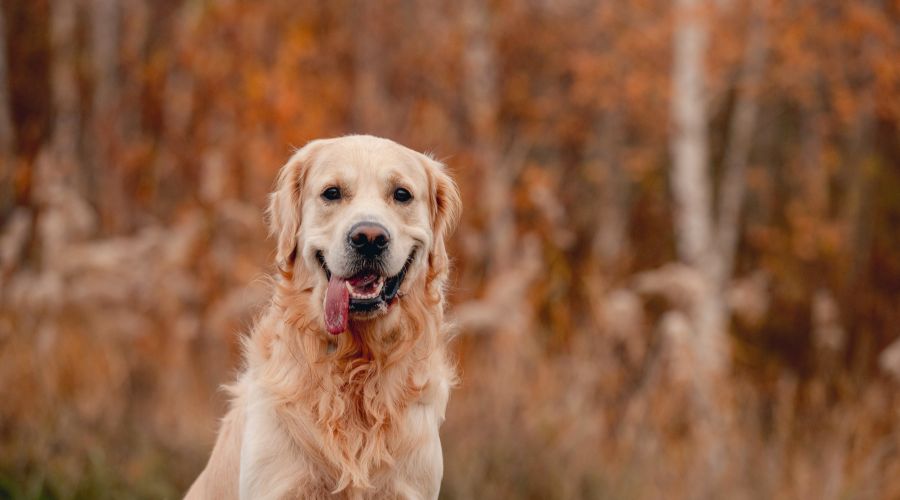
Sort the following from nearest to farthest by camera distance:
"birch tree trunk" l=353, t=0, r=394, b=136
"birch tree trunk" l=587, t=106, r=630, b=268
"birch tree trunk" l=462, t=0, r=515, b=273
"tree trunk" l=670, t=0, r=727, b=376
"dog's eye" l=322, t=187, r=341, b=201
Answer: "dog's eye" l=322, t=187, r=341, b=201
"birch tree trunk" l=462, t=0, r=515, b=273
"birch tree trunk" l=353, t=0, r=394, b=136
"tree trunk" l=670, t=0, r=727, b=376
"birch tree trunk" l=587, t=106, r=630, b=268

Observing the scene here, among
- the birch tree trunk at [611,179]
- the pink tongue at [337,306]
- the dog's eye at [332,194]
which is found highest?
the dog's eye at [332,194]

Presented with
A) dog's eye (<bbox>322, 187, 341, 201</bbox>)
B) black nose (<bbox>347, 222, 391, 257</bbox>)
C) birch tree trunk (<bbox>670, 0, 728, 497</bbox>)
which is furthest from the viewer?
birch tree trunk (<bbox>670, 0, 728, 497</bbox>)

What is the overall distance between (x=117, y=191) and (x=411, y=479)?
546 centimetres

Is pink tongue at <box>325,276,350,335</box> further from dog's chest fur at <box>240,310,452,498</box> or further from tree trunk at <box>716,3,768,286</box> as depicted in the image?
tree trunk at <box>716,3,768,286</box>

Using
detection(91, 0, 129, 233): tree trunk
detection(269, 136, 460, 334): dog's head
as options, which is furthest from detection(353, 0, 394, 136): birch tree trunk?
detection(269, 136, 460, 334): dog's head

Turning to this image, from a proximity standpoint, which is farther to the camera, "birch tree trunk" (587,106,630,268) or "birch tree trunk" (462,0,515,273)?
"birch tree trunk" (587,106,630,268)

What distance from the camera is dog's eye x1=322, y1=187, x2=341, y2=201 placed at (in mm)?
2777

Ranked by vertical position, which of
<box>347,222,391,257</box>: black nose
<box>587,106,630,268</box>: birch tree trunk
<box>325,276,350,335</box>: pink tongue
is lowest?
<box>587,106,630,268</box>: birch tree trunk

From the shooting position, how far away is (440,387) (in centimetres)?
285

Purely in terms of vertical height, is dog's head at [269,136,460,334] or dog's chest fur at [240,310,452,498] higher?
dog's head at [269,136,460,334]

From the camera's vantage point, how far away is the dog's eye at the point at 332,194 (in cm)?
278

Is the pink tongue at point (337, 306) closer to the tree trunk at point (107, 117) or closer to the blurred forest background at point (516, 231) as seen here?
the blurred forest background at point (516, 231)

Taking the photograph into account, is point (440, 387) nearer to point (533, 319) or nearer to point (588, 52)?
point (533, 319)

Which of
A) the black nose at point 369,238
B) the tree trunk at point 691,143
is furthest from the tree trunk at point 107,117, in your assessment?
the tree trunk at point 691,143
